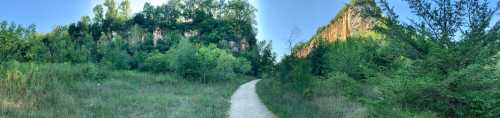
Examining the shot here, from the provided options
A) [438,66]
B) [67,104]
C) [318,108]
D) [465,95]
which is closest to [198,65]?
[67,104]

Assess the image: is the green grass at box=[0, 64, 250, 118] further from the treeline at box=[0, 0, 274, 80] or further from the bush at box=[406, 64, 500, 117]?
the treeline at box=[0, 0, 274, 80]

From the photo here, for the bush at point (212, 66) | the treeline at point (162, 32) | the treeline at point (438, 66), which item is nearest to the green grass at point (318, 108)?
the treeline at point (438, 66)

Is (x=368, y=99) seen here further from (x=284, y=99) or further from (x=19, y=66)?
(x=19, y=66)

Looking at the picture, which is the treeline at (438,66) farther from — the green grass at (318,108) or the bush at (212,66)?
the bush at (212,66)

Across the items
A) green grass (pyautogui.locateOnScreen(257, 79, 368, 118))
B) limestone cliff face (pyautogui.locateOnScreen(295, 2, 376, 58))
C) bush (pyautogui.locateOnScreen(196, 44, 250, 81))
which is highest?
limestone cliff face (pyautogui.locateOnScreen(295, 2, 376, 58))

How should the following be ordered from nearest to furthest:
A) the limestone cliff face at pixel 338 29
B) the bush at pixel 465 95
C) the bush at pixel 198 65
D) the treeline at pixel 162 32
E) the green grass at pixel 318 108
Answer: the bush at pixel 465 95
the green grass at pixel 318 108
the bush at pixel 198 65
the limestone cliff face at pixel 338 29
the treeline at pixel 162 32

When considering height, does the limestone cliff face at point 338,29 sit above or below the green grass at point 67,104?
above

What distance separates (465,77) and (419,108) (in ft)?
2.83

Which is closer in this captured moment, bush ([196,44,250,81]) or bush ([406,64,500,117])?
bush ([406,64,500,117])

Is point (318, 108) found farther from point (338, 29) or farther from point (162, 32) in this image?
point (162, 32)

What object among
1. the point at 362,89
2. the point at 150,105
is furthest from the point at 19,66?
the point at 362,89

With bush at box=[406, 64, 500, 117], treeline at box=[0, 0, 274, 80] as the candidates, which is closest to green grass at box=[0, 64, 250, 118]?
bush at box=[406, 64, 500, 117]

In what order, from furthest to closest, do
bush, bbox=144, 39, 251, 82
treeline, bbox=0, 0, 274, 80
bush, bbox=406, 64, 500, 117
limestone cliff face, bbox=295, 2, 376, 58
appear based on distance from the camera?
treeline, bbox=0, 0, 274, 80
limestone cliff face, bbox=295, 2, 376, 58
bush, bbox=144, 39, 251, 82
bush, bbox=406, 64, 500, 117

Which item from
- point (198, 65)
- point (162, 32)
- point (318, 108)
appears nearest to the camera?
point (318, 108)
